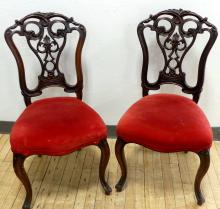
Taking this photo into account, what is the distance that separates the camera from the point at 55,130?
5.71 feet

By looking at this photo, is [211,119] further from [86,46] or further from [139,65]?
[86,46]

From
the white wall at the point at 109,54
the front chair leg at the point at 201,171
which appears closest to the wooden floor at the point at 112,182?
the front chair leg at the point at 201,171

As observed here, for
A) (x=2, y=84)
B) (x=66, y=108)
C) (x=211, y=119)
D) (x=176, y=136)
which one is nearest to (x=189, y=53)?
(x=211, y=119)

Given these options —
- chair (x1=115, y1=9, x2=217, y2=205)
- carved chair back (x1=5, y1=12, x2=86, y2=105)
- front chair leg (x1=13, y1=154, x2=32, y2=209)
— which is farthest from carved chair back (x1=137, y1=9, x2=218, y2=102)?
front chair leg (x1=13, y1=154, x2=32, y2=209)

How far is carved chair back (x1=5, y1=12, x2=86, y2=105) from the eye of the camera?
6.39 feet

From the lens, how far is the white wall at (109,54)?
2.09 meters

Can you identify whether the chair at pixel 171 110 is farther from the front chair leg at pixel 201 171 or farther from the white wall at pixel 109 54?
the white wall at pixel 109 54

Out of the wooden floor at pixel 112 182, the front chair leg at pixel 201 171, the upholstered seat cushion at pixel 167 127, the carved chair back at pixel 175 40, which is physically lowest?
the wooden floor at pixel 112 182

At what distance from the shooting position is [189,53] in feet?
7.20

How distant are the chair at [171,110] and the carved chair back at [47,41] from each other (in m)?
0.39

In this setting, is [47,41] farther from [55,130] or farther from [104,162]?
[104,162]

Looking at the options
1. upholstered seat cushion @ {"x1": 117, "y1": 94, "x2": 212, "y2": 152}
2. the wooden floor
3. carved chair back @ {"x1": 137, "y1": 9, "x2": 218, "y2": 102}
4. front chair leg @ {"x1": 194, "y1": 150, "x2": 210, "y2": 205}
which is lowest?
the wooden floor

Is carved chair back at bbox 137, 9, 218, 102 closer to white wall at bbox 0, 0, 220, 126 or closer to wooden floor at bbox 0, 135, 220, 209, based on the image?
white wall at bbox 0, 0, 220, 126

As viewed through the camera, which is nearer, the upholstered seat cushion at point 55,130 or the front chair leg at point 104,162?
the upholstered seat cushion at point 55,130
